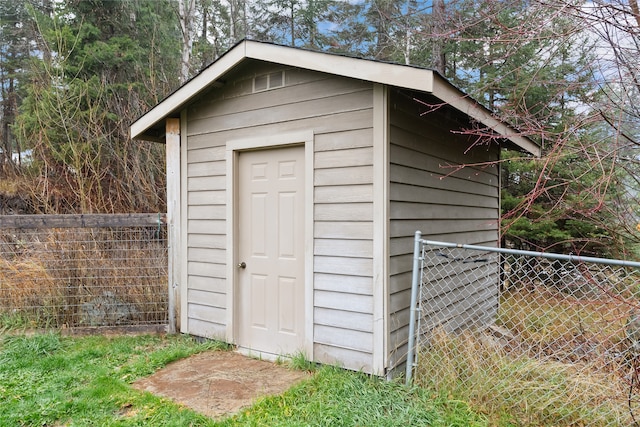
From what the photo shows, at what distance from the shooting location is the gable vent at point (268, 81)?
3.83 metres

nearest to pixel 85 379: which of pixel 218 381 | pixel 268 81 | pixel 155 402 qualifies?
pixel 155 402

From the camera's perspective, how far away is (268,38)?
41.1 feet

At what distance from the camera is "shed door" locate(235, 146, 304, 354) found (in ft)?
12.4

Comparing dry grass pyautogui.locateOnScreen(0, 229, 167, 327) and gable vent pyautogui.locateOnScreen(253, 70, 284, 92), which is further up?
gable vent pyautogui.locateOnScreen(253, 70, 284, 92)

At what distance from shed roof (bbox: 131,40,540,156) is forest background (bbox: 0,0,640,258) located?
0.65 m

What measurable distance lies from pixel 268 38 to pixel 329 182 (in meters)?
10.7

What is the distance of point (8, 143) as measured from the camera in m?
11.7

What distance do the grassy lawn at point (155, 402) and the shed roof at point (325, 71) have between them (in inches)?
81.8

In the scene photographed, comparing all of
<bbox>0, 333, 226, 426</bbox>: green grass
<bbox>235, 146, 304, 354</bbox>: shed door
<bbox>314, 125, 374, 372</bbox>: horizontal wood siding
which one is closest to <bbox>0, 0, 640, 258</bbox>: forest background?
<bbox>314, 125, 374, 372</bbox>: horizontal wood siding

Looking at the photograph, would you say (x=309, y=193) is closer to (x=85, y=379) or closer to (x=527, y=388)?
(x=527, y=388)

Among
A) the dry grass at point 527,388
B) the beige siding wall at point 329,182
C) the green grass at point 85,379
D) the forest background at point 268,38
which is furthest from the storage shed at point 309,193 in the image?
the forest background at point 268,38

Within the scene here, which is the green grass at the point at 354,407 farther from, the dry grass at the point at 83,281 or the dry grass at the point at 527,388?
the dry grass at the point at 83,281

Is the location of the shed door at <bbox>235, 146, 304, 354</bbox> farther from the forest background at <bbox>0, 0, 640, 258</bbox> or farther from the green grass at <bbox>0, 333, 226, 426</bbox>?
the forest background at <bbox>0, 0, 640, 258</bbox>

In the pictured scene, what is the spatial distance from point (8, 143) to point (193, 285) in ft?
36.6
